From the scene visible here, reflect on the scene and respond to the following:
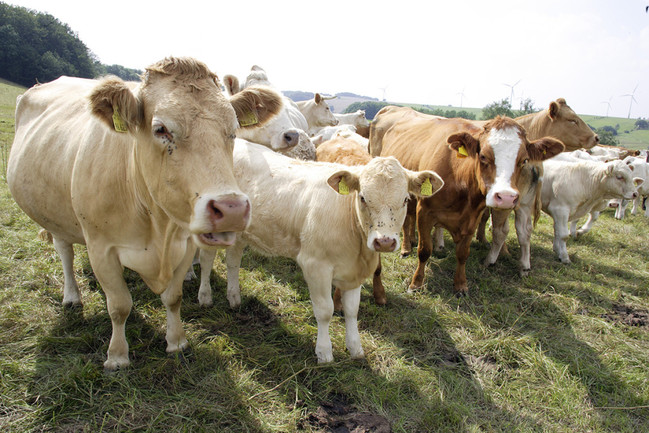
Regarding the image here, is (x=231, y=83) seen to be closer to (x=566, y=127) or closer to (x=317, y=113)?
(x=566, y=127)

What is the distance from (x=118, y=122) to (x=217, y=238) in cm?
93

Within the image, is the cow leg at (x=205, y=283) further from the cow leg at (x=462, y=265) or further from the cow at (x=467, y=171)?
the cow leg at (x=462, y=265)

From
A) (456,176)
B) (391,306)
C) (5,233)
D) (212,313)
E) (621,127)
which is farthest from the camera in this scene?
(621,127)

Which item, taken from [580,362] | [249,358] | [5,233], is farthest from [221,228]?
[5,233]

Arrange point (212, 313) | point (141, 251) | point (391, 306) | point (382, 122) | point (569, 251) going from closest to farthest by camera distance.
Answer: point (141, 251), point (212, 313), point (391, 306), point (569, 251), point (382, 122)

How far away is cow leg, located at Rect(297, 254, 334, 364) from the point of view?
3.60 meters

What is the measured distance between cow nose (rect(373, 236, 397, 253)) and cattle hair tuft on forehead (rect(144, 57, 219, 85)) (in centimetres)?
179

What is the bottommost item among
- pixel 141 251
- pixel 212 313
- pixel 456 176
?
pixel 212 313

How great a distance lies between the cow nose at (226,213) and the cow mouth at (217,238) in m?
0.11

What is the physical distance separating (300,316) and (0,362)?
8.76ft

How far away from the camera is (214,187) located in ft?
6.77

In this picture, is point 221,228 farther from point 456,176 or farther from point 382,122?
point 382,122

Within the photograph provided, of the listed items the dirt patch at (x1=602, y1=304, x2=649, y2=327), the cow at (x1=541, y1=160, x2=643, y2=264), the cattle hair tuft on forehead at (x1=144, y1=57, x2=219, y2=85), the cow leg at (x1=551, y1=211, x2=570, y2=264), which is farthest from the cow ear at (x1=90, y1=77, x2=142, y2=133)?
the cow at (x1=541, y1=160, x2=643, y2=264)

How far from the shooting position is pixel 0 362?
313 cm
